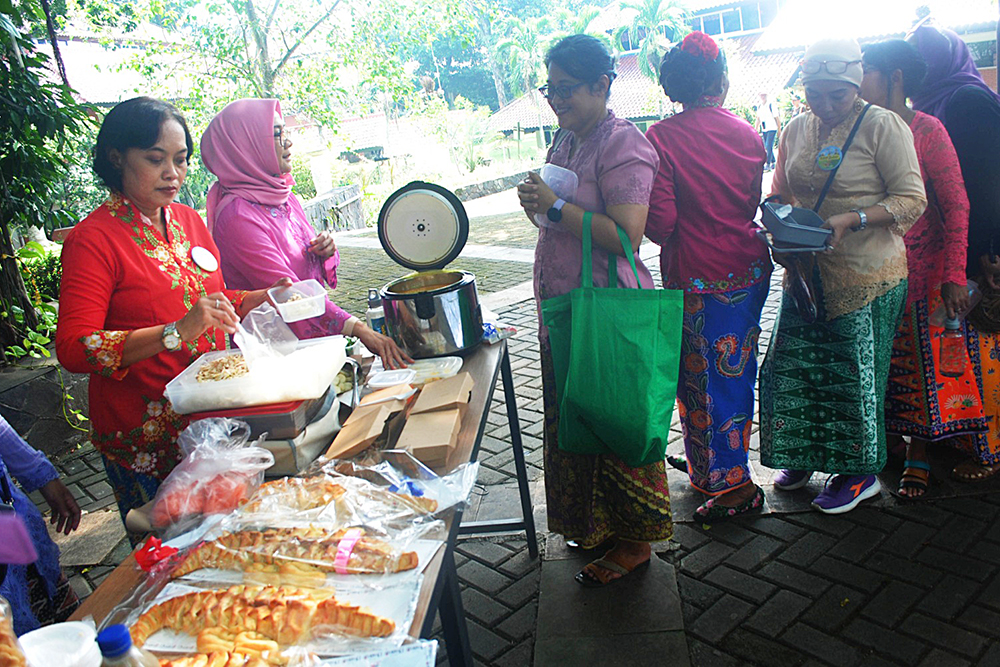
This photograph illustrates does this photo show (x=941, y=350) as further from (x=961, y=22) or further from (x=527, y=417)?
(x=961, y=22)

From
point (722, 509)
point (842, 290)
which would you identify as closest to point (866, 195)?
point (842, 290)

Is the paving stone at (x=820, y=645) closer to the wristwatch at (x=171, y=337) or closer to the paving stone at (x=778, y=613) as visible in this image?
the paving stone at (x=778, y=613)

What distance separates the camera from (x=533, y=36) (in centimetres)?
3384

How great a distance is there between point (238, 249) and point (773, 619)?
7.42ft

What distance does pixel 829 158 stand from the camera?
8.70 feet

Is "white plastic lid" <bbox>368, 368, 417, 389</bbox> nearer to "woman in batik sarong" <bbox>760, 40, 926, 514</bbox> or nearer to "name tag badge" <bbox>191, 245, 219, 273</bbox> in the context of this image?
"name tag badge" <bbox>191, 245, 219, 273</bbox>

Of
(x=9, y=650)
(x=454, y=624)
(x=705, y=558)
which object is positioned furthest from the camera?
(x=705, y=558)

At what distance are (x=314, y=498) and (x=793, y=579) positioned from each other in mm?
1926

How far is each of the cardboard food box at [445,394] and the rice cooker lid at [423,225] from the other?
0.53 metres

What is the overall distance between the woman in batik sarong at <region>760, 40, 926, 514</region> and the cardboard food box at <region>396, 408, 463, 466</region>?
160 cm

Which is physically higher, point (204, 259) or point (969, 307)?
point (204, 259)

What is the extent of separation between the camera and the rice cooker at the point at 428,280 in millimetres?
2277

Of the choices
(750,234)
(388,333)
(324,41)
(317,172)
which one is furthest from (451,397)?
(317,172)

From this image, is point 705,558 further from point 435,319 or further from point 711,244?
point 435,319
